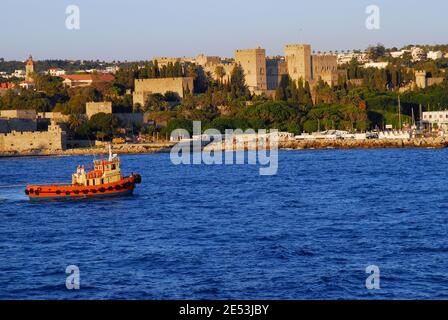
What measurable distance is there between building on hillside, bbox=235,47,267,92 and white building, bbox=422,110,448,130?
14113 millimetres

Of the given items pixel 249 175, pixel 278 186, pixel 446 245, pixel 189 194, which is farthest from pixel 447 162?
pixel 446 245

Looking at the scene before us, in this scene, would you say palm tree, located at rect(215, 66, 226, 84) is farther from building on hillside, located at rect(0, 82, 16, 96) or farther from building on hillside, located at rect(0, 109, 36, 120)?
building on hillside, located at rect(0, 82, 16, 96)

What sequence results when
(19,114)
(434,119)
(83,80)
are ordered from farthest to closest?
(83,80)
(434,119)
(19,114)

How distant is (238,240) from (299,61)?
221 feet

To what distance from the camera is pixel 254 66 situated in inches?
3295

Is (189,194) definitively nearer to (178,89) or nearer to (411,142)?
(411,142)

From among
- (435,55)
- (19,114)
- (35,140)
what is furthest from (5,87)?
(435,55)

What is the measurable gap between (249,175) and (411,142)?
23.9 m

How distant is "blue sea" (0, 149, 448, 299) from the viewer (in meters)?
13.5

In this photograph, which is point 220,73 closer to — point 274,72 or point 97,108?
point 274,72

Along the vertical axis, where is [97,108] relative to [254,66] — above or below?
below

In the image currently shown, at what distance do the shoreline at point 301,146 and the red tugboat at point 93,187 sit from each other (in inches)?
1190

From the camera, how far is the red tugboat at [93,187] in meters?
29.6

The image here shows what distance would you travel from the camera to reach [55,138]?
217 ft
